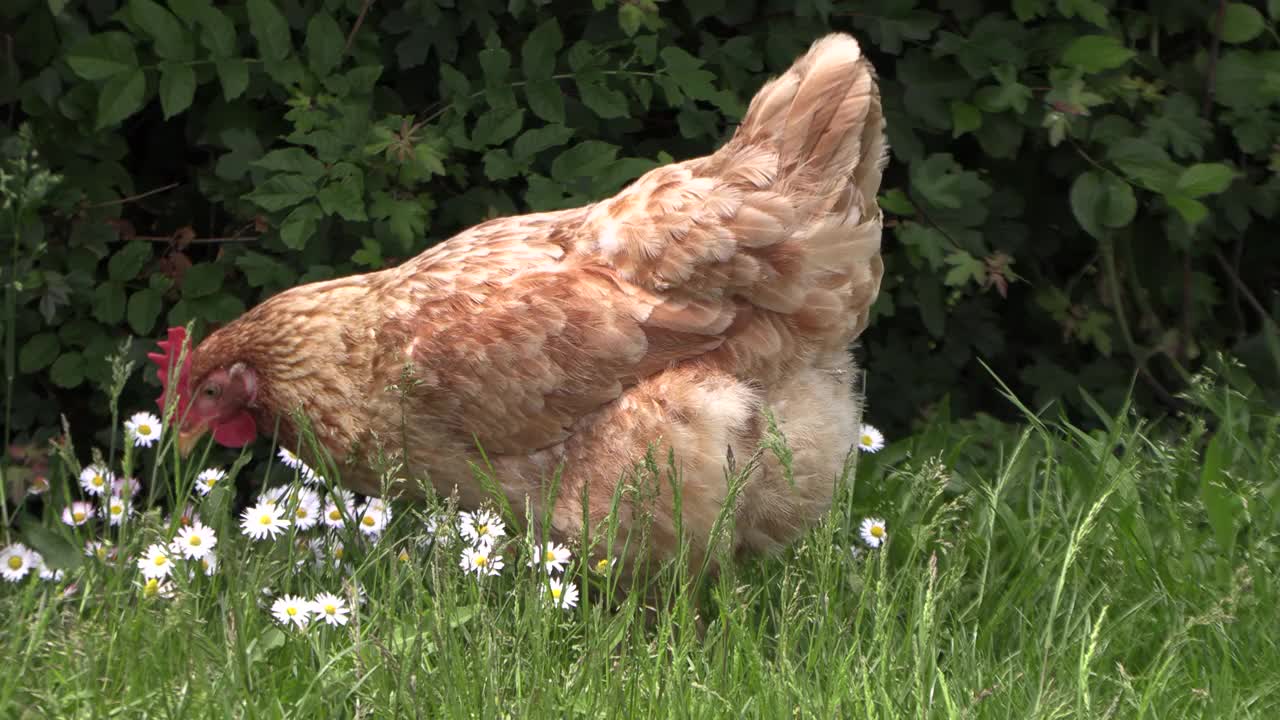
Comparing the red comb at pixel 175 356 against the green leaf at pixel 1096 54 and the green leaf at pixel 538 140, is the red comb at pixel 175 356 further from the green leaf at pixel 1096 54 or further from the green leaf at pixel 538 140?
the green leaf at pixel 1096 54

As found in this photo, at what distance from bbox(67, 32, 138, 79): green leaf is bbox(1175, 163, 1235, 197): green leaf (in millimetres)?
2879

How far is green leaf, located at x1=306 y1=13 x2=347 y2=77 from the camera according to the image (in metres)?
3.73

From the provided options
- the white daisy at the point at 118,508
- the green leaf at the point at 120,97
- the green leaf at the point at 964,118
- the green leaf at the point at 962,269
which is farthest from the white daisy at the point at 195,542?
the green leaf at the point at 964,118

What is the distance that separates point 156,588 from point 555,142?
5.39 feet

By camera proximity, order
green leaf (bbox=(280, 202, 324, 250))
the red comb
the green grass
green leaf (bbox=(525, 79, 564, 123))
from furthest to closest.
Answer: green leaf (bbox=(525, 79, 564, 123)) < green leaf (bbox=(280, 202, 324, 250)) < the red comb < the green grass

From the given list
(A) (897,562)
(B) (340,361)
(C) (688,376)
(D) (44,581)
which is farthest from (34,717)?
(A) (897,562)

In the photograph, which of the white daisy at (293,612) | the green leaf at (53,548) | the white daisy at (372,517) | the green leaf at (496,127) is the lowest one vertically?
the white daisy at (372,517)

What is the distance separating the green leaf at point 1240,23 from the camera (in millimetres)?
4379

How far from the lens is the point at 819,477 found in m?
3.21

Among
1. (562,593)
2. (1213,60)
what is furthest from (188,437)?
(1213,60)

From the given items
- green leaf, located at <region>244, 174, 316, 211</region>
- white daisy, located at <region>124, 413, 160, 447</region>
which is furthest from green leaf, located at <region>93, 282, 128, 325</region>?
green leaf, located at <region>244, 174, 316, 211</region>

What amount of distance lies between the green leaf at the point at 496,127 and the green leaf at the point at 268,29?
0.53 m

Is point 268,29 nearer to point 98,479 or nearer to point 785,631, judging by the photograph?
point 98,479

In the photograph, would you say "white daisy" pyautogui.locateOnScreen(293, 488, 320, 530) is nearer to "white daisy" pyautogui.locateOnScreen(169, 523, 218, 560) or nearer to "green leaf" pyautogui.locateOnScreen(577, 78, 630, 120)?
"white daisy" pyautogui.locateOnScreen(169, 523, 218, 560)
